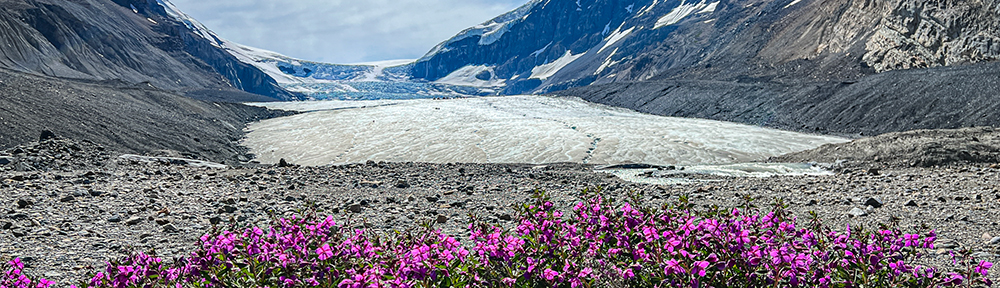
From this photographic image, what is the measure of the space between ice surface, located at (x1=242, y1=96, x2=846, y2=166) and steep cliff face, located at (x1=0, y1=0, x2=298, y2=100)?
43.8m

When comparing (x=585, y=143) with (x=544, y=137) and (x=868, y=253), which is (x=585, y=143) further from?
(x=868, y=253)

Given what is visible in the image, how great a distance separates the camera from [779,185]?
36.2 ft

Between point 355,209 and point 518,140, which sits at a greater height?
point 355,209

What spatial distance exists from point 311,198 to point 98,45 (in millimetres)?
101916

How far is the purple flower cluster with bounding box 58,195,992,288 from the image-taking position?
111 inches

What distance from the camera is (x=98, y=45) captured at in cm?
8619

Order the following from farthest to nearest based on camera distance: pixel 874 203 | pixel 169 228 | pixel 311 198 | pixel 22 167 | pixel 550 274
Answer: pixel 22 167
pixel 311 198
pixel 874 203
pixel 169 228
pixel 550 274

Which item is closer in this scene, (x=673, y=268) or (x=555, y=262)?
(x=673, y=268)

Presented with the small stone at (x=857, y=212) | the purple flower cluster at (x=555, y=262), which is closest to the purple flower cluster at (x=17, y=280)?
the purple flower cluster at (x=555, y=262)

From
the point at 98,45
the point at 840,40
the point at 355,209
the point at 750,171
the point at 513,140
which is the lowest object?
the point at 513,140

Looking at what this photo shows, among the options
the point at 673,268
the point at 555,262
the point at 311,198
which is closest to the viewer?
the point at 673,268

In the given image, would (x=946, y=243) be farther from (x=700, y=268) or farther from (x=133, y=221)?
(x=133, y=221)

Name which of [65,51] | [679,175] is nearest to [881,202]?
[679,175]

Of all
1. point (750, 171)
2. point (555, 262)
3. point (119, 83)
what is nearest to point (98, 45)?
point (119, 83)
